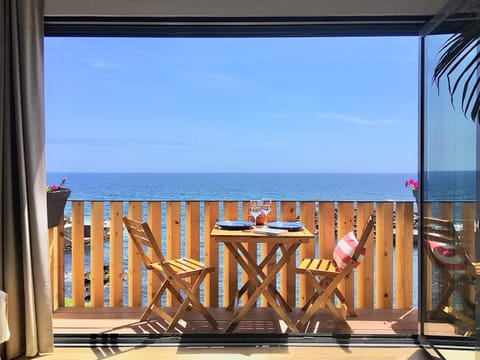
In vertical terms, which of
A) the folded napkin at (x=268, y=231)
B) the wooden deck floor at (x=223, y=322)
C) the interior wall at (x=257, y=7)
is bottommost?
the wooden deck floor at (x=223, y=322)

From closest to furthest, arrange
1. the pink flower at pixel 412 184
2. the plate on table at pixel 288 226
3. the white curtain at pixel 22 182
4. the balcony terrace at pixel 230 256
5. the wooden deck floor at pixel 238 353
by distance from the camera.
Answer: the white curtain at pixel 22 182, the wooden deck floor at pixel 238 353, the plate on table at pixel 288 226, the pink flower at pixel 412 184, the balcony terrace at pixel 230 256

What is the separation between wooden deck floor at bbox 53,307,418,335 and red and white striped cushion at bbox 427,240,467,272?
76 cm

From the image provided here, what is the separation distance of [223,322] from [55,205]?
1.55 m

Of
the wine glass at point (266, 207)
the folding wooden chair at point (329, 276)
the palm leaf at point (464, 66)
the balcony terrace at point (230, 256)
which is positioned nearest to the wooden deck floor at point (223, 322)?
the balcony terrace at point (230, 256)

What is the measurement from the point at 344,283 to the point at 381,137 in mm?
19159

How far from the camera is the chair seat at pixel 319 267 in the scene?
105 inches

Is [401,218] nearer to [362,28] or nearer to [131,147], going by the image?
[362,28]

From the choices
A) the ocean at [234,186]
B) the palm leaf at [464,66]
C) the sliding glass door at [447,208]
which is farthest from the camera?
the ocean at [234,186]

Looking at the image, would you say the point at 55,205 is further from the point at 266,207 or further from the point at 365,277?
the point at 365,277

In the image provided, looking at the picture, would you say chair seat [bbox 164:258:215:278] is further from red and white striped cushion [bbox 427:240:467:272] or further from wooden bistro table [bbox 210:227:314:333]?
red and white striped cushion [bbox 427:240:467:272]

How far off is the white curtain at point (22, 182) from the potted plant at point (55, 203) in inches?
18.5

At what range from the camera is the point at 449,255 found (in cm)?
214

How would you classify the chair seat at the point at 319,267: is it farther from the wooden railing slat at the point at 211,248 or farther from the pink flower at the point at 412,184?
the pink flower at the point at 412,184

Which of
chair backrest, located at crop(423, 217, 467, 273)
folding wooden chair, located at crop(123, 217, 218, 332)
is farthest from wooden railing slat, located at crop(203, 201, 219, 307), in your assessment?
chair backrest, located at crop(423, 217, 467, 273)
